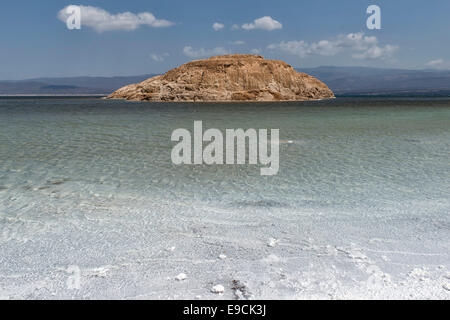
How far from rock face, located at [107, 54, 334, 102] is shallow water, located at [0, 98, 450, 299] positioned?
7050 centimetres

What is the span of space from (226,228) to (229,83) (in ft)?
267

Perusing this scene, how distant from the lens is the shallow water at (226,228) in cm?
448

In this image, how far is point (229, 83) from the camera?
85.6 m

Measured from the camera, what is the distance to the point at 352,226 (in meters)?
6.34

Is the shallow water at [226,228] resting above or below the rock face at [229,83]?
below

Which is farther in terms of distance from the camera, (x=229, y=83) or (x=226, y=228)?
(x=229, y=83)

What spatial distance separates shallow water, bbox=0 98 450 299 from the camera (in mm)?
4484

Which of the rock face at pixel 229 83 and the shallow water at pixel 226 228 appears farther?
the rock face at pixel 229 83

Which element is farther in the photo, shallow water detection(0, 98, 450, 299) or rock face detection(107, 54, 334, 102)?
rock face detection(107, 54, 334, 102)

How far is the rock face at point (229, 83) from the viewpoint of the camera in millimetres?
81625

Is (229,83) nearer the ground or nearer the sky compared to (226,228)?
nearer the sky

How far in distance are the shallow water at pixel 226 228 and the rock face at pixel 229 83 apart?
70497mm

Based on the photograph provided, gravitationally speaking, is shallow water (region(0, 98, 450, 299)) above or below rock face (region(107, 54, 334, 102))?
below

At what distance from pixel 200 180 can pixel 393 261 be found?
17.9ft
